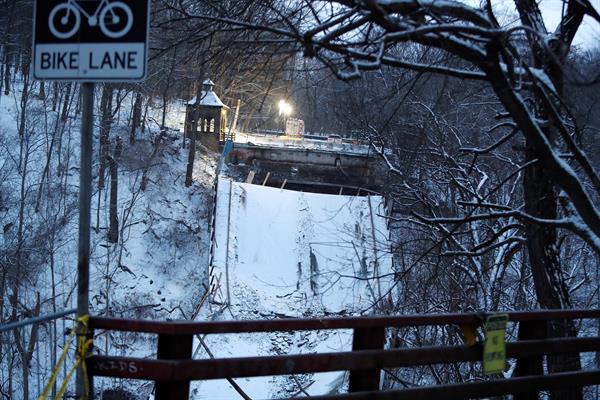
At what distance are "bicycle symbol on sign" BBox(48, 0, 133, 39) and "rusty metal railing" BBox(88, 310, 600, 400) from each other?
154 cm

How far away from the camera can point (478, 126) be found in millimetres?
14656

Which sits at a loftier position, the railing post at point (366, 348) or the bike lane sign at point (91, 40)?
the bike lane sign at point (91, 40)

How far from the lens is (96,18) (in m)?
3.25

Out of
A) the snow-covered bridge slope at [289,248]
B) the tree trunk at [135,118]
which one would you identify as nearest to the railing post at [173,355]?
the snow-covered bridge slope at [289,248]

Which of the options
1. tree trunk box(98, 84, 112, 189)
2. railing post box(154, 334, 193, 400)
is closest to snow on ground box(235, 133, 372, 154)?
tree trunk box(98, 84, 112, 189)

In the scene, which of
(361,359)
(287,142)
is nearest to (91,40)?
(361,359)

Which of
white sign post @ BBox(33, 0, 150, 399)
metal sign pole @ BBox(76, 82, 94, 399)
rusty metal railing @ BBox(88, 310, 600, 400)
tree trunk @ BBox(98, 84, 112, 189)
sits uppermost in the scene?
tree trunk @ BBox(98, 84, 112, 189)

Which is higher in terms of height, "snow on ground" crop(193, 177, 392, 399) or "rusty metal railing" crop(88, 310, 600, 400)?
"rusty metal railing" crop(88, 310, 600, 400)

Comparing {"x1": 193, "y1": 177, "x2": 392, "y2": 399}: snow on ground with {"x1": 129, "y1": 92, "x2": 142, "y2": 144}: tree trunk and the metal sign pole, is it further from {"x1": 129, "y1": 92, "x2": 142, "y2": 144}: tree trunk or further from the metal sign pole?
the metal sign pole

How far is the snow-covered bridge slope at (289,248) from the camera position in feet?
73.4

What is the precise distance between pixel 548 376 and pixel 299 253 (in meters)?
20.7

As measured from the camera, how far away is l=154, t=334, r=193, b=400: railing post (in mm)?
3471

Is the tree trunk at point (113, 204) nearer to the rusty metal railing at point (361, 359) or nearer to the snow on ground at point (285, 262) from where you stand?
the snow on ground at point (285, 262)

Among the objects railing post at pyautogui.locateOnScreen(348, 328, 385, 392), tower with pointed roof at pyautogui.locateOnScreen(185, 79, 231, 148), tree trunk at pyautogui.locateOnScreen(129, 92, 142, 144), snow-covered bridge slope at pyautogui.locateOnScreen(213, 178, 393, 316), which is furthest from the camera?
tower with pointed roof at pyautogui.locateOnScreen(185, 79, 231, 148)
